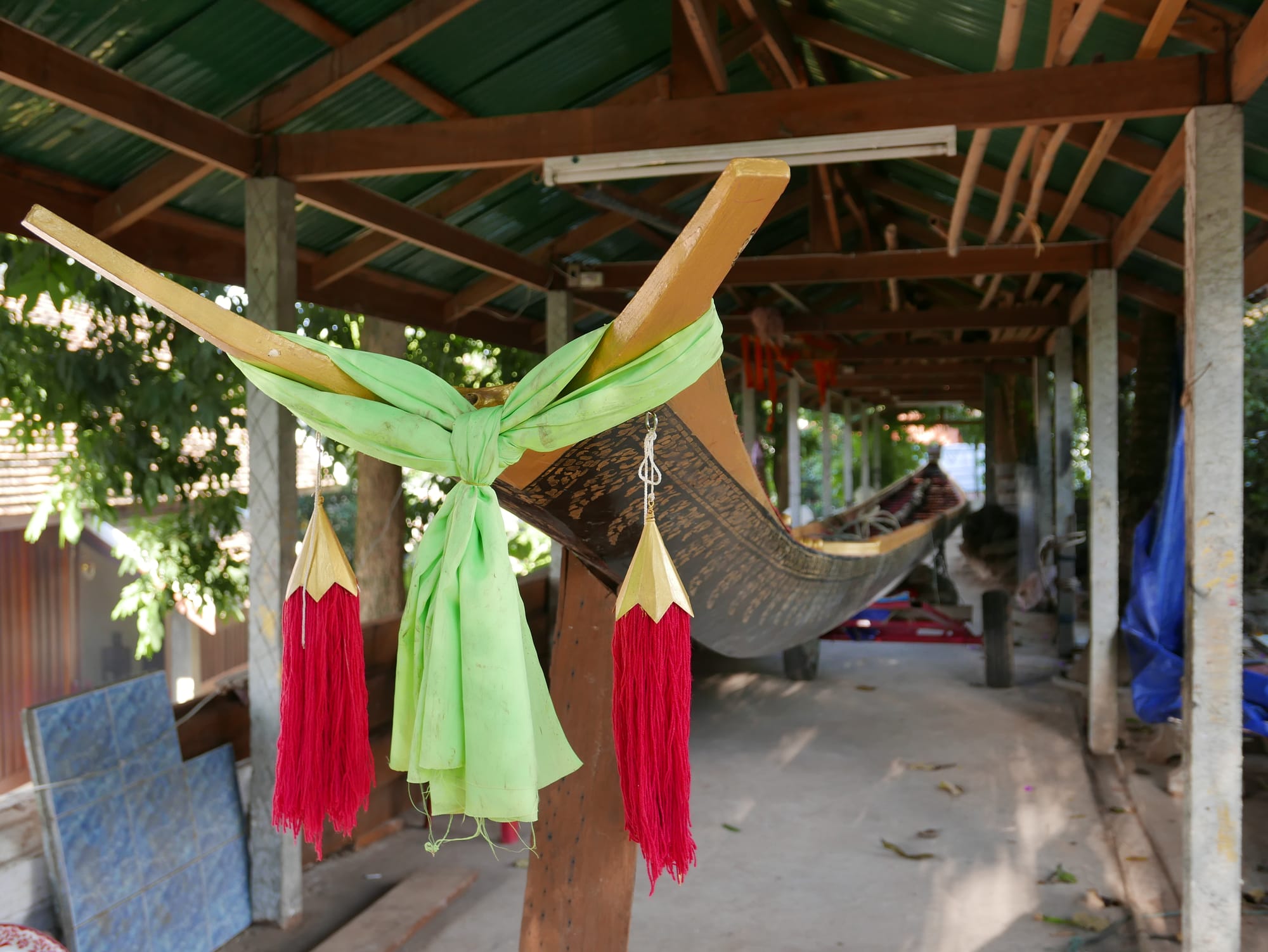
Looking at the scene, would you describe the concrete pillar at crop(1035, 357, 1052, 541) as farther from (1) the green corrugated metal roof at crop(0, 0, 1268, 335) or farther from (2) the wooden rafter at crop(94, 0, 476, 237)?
(2) the wooden rafter at crop(94, 0, 476, 237)

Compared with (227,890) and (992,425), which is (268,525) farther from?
(992,425)

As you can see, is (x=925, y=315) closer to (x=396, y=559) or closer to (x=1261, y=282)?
(x=1261, y=282)

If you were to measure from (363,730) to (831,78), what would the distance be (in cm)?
475

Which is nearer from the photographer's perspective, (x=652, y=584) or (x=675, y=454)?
(x=652, y=584)

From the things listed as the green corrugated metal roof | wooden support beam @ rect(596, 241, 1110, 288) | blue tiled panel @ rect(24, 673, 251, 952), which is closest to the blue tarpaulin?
wooden support beam @ rect(596, 241, 1110, 288)

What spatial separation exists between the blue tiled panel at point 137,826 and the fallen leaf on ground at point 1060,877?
2852 millimetres

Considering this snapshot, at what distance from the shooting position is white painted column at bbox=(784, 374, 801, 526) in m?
10.2

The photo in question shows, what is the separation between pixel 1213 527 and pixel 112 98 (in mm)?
3194

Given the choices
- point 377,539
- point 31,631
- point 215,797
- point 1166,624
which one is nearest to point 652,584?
point 215,797

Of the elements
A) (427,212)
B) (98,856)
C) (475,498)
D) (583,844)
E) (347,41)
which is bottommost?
(98,856)

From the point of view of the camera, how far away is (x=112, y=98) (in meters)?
2.48

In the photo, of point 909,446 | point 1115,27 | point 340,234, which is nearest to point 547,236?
point 340,234

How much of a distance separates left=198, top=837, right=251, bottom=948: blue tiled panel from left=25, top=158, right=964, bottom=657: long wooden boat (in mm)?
1895

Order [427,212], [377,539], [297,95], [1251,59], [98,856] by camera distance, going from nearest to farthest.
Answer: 1. [1251,59]
2. [98,856]
3. [297,95]
4. [427,212]
5. [377,539]
